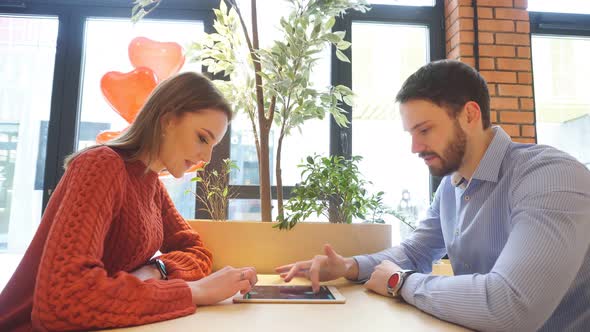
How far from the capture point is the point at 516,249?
2.54ft

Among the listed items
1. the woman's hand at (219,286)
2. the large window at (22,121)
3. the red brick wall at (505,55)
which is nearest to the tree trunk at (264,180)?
the woman's hand at (219,286)

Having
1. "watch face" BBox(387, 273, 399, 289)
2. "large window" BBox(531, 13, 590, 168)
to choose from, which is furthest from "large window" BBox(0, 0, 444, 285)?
"watch face" BBox(387, 273, 399, 289)

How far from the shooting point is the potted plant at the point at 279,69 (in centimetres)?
147

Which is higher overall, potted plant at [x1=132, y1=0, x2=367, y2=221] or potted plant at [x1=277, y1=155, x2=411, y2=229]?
potted plant at [x1=132, y1=0, x2=367, y2=221]

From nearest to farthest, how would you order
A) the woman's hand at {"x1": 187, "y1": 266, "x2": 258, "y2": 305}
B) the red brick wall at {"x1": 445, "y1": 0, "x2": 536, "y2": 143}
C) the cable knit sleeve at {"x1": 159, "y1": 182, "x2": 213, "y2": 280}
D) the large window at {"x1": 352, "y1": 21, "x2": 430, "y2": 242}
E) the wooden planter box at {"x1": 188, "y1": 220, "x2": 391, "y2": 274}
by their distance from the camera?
the woman's hand at {"x1": 187, "y1": 266, "x2": 258, "y2": 305}
the cable knit sleeve at {"x1": 159, "y1": 182, "x2": 213, "y2": 280}
the wooden planter box at {"x1": 188, "y1": 220, "x2": 391, "y2": 274}
the red brick wall at {"x1": 445, "y1": 0, "x2": 536, "y2": 143}
the large window at {"x1": 352, "y1": 21, "x2": 430, "y2": 242}

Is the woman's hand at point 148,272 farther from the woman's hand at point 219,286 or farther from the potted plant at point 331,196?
the potted plant at point 331,196

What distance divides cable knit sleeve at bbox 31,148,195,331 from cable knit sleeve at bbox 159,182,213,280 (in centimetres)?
30

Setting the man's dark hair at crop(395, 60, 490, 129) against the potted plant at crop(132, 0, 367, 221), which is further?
the potted plant at crop(132, 0, 367, 221)

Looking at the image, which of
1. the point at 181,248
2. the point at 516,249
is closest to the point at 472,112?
the point at 516,249

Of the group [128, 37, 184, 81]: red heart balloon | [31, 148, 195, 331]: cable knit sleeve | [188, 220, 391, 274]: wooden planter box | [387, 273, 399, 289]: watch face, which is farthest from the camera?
[128, 37, 184, 81]: red heart balloon

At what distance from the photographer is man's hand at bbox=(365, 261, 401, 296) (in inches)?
38.4

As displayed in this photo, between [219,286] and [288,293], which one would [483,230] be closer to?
[288,293]

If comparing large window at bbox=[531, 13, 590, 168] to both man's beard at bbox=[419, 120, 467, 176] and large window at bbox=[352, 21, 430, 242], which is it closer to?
large window at bbox=[352, 21, 430, 242]

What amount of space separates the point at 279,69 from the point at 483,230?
0.92m
